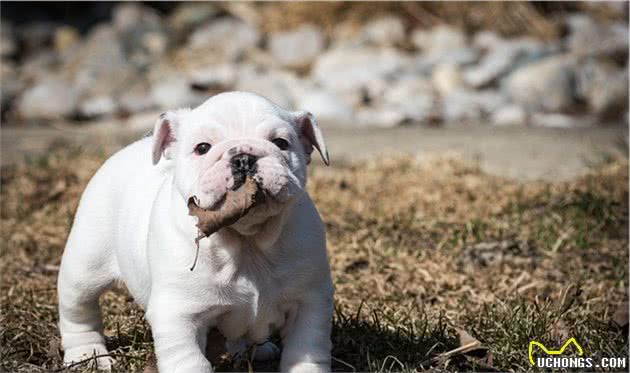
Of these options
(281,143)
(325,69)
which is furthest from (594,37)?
(281,143)

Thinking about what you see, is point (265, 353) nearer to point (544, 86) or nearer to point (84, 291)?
point (84, 291)

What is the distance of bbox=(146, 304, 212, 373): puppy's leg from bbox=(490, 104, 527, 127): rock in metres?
7.80

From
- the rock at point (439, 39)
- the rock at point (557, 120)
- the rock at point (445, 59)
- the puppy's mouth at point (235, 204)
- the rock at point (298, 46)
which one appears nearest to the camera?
the puppy's mouth at point (235, 204)

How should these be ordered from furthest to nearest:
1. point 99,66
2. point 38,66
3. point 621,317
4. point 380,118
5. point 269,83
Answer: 1. point 38,66
2. point 99,66
3. point 269,83
4. point 380,118
5. point 621,317

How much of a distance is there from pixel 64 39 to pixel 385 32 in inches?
198

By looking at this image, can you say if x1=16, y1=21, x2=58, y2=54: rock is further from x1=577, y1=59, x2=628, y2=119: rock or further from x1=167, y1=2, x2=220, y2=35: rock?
x1=577, y1=59, x2=628, y2=119: rock

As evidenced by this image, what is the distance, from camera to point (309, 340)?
126 inches

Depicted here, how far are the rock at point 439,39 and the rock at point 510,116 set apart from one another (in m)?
2.39

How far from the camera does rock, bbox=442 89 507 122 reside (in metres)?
11.0

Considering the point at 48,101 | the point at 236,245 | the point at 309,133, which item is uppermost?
the point at 309,133

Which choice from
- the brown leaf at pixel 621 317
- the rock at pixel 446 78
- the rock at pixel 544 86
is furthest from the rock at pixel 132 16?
the brown leaf at pixel 621 317

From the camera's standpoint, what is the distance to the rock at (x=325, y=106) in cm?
1094

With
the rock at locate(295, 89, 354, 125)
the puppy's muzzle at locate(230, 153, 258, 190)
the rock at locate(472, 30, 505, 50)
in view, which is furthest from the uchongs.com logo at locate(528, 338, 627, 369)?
the rock at locate(472, 30, 505, 50)

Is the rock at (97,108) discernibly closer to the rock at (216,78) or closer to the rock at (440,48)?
the rock at (216,78)
